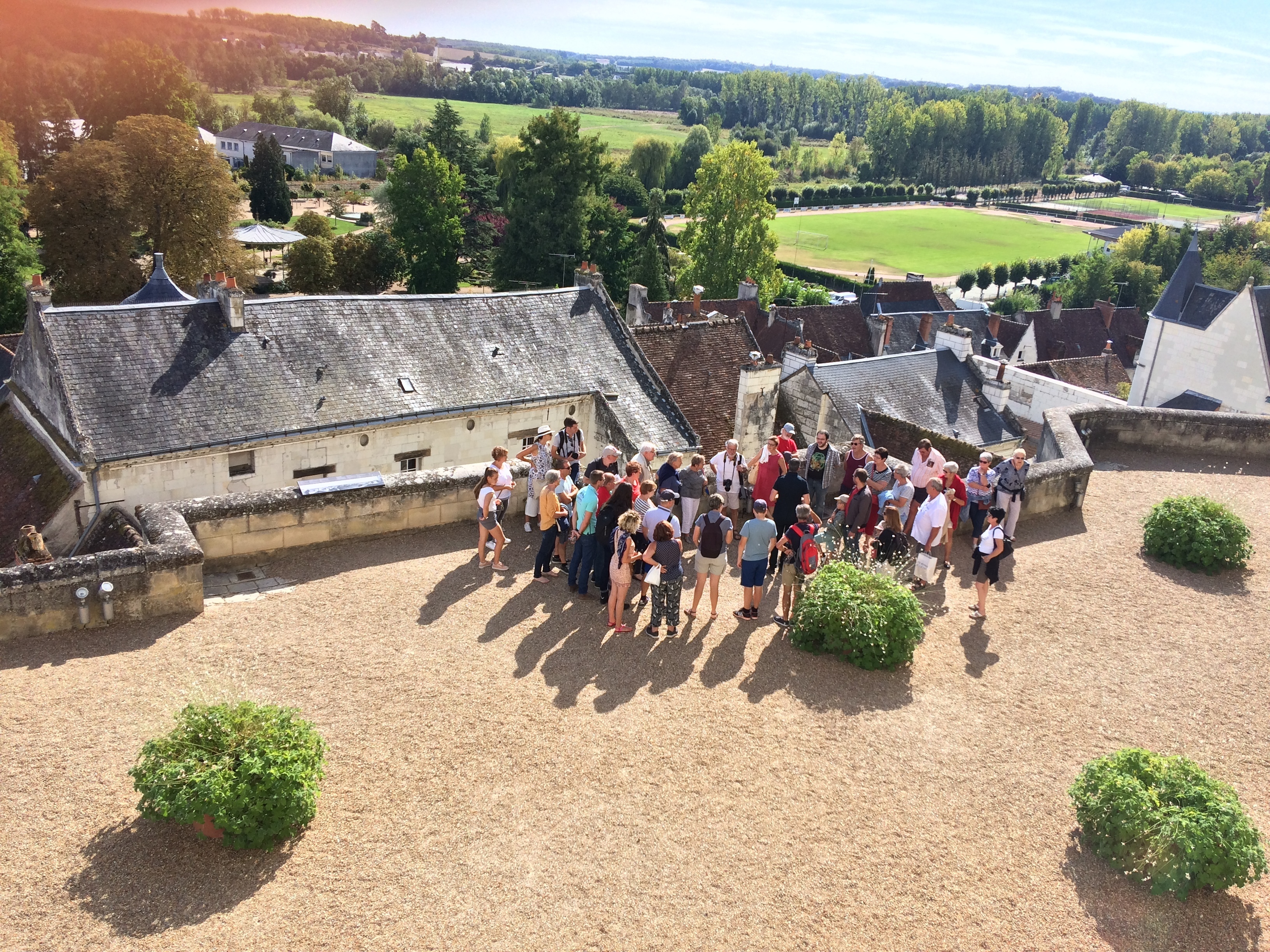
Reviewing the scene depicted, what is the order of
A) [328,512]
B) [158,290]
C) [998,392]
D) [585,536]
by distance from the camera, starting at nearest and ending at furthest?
1. [585,536]
2. [328,512]
3. [158,290]
4. [998,392]

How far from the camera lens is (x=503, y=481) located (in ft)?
39.7

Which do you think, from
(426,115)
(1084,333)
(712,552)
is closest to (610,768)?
(712,552)

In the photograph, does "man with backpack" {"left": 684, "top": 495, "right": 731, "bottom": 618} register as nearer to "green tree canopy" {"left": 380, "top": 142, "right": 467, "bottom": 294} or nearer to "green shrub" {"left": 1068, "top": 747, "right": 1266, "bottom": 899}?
"green shrub" {"left": 1068, "top": 747, "right": 1266, "bottom": 899}

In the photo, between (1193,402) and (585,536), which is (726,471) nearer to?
(585,536)

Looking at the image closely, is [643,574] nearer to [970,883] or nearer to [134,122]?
[970,883]

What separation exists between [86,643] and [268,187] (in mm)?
77256

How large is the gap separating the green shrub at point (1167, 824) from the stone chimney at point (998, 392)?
23039mm

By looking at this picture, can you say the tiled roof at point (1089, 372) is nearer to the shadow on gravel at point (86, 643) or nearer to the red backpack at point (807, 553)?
the red backpack at point (807, 553)

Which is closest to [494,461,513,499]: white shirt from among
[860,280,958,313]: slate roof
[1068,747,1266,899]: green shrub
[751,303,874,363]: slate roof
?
[1068,747,1266,899]: green shrub

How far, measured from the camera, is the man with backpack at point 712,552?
10.8 m

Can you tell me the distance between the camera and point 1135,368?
3712 cm

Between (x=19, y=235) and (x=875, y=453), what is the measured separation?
45.6 m

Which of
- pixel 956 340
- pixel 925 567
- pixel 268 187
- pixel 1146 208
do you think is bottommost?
pixel 1146 208

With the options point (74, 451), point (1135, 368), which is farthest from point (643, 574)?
point (1135, 368)
